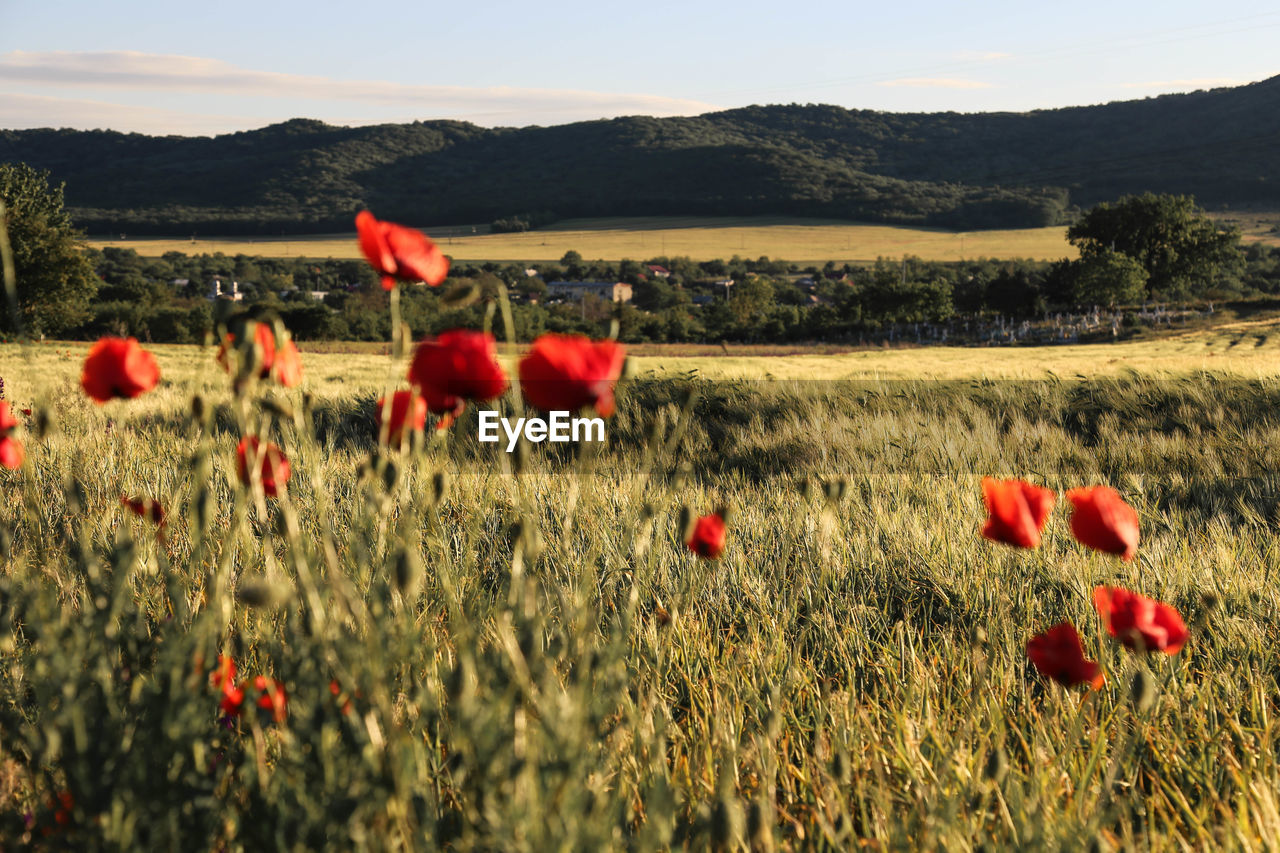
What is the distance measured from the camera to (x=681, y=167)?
6004 inches


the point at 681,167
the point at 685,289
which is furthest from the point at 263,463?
the point at 681,167

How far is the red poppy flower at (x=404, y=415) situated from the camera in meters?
1.19

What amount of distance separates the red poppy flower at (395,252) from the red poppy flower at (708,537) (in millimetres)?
581

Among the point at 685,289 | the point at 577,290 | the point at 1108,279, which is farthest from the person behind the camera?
the point at 685,289

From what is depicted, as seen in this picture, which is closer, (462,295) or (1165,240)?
(462,295)

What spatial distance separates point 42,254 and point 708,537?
3583 centimetres

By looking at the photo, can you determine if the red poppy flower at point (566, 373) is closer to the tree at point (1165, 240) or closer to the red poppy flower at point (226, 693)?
the red poppy flower at point (226, 693)

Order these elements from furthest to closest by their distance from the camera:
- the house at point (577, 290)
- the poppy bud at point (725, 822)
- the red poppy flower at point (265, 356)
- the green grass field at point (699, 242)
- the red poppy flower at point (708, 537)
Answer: the green grass field at point (699, 242) < the house at point (577, 290) < the red poppy flower at point (708, 537) < the red poppy flower at point (265, 356) < the poppy bud at point (725, 822)

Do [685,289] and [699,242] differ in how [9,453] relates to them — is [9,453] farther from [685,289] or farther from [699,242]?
[699,242]

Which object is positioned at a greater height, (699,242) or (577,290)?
(699,242)

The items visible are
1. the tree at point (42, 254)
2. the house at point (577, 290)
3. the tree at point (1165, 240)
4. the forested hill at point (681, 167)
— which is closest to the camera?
the tree at point (42, 254)

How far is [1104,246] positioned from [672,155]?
362 feet

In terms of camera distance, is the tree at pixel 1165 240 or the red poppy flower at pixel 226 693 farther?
the tree at pixel 1165 240

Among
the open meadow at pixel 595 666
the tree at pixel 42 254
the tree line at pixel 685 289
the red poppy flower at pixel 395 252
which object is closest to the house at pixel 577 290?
the tree line at pixel 685 289
